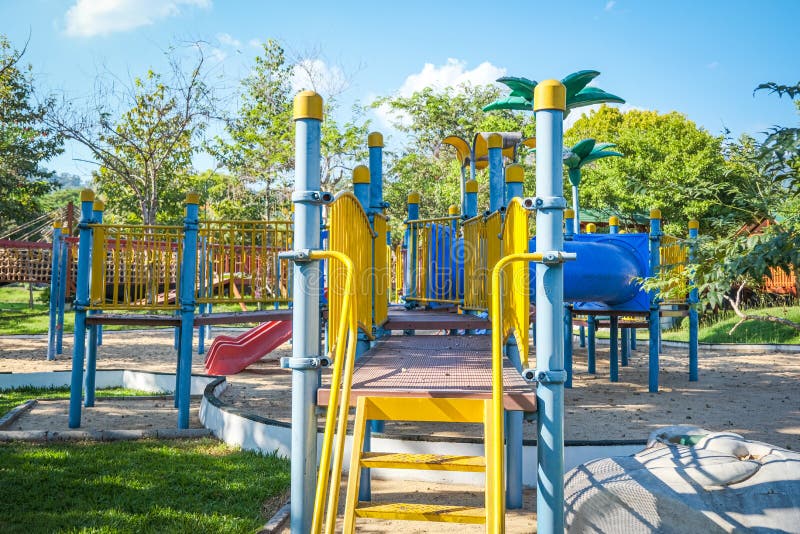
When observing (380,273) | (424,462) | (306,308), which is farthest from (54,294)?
(424,462)

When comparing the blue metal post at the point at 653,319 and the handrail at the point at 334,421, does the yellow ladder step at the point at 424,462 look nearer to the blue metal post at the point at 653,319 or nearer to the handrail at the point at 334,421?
the handrail at the point at 334,421

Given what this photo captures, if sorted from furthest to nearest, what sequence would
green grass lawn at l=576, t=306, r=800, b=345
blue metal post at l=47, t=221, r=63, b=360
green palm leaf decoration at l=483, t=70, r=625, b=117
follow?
green grass lawn at l=576, t=306, r=800, b=345 → green palm leaf decoration at l=483, t=70, r=625, b=117 → blue metal post at l=47, t=221, r=63, b=360

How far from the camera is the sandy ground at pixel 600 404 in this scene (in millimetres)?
5961

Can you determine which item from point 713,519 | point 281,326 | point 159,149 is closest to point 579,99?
point 281,326

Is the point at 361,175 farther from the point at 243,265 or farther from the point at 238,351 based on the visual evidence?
the point at 238,351

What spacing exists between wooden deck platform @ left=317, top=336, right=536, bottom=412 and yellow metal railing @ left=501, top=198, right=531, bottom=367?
226 millimetres

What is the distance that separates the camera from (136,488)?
433 cm

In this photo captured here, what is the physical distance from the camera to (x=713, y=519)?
10.2 feet

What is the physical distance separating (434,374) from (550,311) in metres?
0.83

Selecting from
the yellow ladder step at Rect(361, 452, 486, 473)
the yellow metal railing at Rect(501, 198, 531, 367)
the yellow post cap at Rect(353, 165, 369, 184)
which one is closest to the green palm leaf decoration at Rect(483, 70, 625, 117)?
the yellow post cap at Rect(353, 165, 369, 184)

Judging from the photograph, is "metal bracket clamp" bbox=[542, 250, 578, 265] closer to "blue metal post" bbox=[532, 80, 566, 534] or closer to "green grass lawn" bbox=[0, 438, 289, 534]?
"blue metal post" bbox=[532, 80, 566, 534]

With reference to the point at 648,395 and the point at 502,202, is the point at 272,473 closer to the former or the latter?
the point at 502,202

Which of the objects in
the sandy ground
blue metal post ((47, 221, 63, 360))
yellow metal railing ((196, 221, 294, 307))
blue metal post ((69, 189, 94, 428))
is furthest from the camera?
blue metal post ((47, 221, 63, 360))

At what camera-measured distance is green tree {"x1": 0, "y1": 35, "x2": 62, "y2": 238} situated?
23375mm
